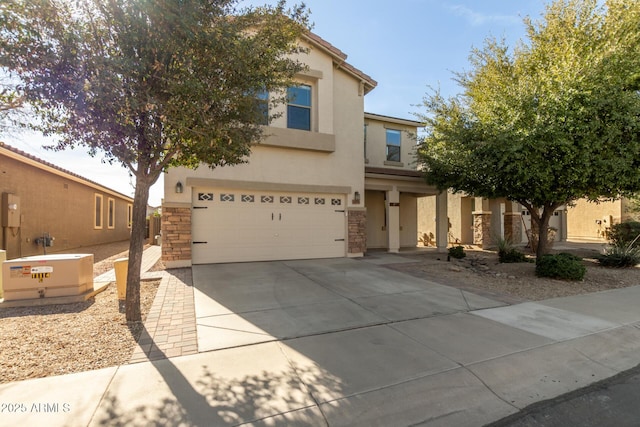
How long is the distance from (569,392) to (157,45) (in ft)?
20.1

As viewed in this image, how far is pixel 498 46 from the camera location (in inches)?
422

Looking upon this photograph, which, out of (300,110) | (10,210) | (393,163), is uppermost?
(300,110)

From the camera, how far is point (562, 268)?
8242 mm

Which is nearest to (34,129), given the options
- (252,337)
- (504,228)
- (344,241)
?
(252,337)

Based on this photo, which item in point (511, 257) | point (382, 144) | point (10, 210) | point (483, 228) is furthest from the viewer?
point (483, 228)

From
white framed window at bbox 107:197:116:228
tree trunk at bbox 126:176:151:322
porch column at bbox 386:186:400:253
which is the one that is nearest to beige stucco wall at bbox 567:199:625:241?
porch column at bbox 386:186:400:253

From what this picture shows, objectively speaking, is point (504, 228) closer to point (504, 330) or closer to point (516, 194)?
point (516, 194)

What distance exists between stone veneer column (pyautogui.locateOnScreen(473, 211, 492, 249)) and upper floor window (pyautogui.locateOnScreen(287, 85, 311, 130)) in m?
11.1

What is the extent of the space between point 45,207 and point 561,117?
17.3 metres

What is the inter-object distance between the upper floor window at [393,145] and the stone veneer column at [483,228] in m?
5.84

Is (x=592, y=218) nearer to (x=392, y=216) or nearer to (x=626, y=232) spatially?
(x=626, y=232)

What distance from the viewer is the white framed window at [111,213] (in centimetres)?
1903

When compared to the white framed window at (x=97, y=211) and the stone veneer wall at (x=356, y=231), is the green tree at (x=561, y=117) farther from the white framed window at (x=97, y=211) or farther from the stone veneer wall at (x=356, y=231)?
the white framed window at (x=97, y=211)

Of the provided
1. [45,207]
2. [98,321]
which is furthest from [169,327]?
[45,207]
